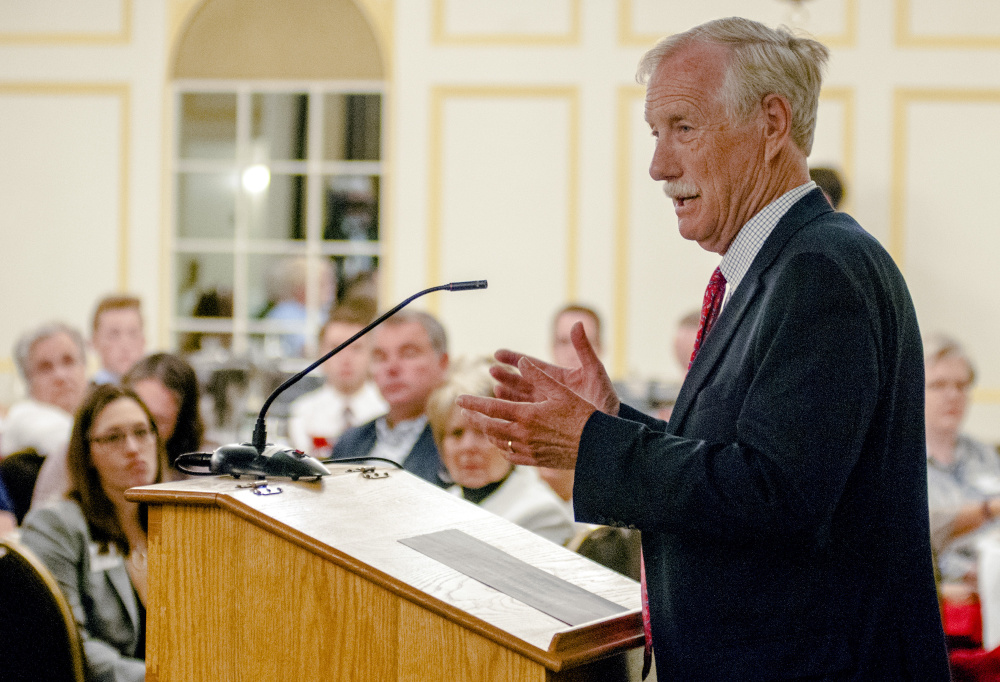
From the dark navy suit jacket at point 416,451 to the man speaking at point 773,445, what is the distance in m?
1.76

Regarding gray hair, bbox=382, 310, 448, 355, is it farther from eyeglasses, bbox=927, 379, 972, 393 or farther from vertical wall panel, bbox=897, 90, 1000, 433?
vertical wall panel, bbox=897, 90, 1000, 433

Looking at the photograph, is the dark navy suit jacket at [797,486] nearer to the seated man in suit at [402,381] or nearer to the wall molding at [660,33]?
the seated man in suit at [402,381]

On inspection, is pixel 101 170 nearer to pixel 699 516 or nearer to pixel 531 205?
pixel 531 205

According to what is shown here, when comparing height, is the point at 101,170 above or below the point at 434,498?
above

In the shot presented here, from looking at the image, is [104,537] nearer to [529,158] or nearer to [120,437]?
[120,437]

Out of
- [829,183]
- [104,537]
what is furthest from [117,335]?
[829,183]

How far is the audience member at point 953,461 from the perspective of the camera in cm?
325

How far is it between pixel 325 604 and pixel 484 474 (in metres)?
1.64

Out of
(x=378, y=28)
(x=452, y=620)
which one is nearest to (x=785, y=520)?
(x=452, y=620)

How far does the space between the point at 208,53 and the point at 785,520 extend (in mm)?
6265

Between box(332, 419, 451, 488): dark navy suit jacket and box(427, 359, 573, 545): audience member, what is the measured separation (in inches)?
3.8

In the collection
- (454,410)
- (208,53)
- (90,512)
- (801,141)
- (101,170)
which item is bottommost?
(90,512)

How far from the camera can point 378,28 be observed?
6336 millimetres

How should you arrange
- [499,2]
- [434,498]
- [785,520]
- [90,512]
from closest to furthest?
[785,520]
[434,498]
[90,512]
[499,2]
